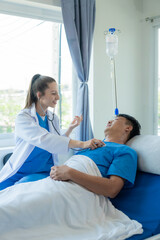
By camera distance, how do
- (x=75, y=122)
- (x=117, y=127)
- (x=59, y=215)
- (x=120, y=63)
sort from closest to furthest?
(x=59, y=215) < (x=117, y=127) < (x=75, y=122) < (x=120, y=63)

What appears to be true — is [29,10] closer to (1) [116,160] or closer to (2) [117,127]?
(2) [117,127]

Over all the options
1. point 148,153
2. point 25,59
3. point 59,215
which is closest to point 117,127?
point 148,153

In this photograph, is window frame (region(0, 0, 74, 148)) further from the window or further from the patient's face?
the patient's face

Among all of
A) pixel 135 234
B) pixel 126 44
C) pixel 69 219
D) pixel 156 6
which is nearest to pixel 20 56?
pixel 126 44

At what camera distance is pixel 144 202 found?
1.63 meters

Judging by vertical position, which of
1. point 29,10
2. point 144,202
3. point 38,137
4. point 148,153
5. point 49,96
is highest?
point 29,10

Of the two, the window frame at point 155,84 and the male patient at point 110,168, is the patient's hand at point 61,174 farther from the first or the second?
the window frame at point 155,84

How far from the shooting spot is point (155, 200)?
161 cm

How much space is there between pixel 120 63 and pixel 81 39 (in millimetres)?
641

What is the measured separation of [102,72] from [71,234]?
2115 millimetres

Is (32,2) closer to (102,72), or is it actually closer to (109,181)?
(102,72)

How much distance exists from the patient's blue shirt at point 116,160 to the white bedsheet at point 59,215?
18 cm

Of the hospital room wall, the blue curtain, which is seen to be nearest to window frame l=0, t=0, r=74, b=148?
the blue curtain

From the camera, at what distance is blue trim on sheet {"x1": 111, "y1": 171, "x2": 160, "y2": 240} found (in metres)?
1.46
